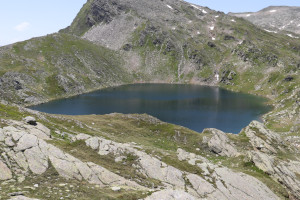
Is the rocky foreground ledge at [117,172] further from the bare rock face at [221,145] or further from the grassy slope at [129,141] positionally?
the bare rock face at [221,145]

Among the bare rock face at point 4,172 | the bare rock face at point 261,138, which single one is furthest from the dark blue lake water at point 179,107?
the bare rock face at point 4,172

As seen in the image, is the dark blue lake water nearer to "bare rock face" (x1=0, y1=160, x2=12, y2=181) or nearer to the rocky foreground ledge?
the rocky foreground ledge

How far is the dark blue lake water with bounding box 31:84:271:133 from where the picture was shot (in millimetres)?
117956

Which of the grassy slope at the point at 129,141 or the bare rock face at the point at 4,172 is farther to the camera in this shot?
the grassy slope at the point at 129,141

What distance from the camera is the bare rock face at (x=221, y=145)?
2100 inches

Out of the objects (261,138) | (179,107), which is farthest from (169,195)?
(179,107)

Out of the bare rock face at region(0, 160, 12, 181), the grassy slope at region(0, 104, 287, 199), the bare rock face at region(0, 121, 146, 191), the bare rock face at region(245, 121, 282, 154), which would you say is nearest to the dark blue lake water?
the bare rock face at region(245, 121, 282, 154)

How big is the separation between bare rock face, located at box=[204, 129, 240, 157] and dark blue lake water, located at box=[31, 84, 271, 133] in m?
46.4

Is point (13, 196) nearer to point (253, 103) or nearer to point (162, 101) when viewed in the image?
point (162, 101)

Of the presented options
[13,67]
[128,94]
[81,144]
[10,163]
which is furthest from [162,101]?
[10,163]

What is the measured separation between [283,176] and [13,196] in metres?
39.2

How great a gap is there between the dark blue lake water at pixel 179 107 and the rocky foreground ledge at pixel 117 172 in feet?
223

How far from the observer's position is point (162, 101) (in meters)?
167

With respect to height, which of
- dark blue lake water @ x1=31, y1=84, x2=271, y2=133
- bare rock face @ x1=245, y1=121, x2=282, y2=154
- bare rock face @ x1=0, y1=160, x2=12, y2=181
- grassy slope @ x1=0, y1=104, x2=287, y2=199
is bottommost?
dark blue lake water @ x1=31, y1=84, x2=271, y2=133
